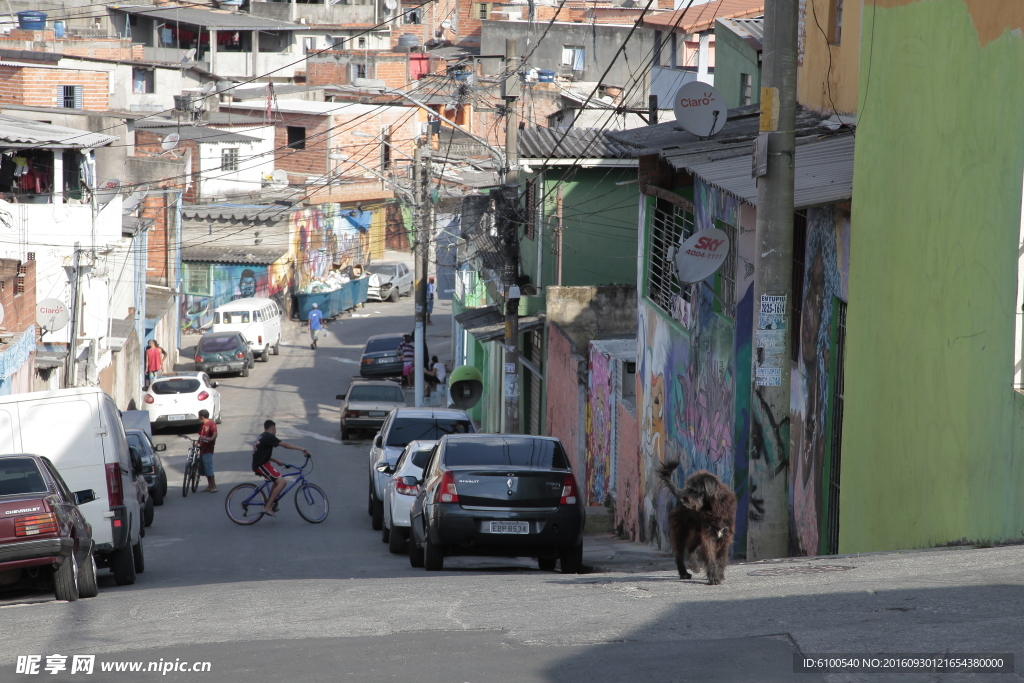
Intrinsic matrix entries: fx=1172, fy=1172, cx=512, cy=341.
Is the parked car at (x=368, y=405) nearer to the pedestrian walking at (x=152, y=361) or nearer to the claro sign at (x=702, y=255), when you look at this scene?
the pedestrian walking at (x=152, y=361)

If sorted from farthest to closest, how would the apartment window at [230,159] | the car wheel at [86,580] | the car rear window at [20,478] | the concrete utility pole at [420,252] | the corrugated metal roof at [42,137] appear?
the apartment window at [230,159]
the concrete utility pole at [420,252]
the corrugated metal roof at [42,137]
the car wheel at [86,580]
the car rear window at [20,478]

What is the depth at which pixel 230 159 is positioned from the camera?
55406mm

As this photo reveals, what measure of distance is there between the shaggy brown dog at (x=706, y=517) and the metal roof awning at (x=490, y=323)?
55.1 ft

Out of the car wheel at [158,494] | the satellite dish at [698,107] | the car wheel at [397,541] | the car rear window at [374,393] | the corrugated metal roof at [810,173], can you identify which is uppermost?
the satellite dish at [698,107]

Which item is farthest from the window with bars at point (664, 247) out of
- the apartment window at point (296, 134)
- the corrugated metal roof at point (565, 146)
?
the apartment window at point (296, 134)

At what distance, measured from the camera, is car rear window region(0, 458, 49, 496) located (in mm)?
11195

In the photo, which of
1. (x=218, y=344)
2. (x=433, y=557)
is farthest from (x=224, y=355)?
(x=433, y=557)

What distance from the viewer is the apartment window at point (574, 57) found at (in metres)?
57.0

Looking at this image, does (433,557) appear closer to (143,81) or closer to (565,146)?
(565,146)

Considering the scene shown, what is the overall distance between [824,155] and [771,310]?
114 inches

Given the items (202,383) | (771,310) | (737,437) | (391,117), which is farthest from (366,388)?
(391,117)

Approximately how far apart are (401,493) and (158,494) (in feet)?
29.8

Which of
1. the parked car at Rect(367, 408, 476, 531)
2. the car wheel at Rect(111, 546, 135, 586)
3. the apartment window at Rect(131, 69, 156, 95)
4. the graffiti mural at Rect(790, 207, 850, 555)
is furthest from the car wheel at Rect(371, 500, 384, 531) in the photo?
the apartment window at Rect(131, 69, 156, 95)

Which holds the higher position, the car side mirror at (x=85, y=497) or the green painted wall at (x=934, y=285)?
the green painted wall at (x=934, y=285)
